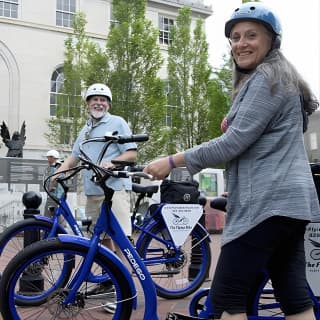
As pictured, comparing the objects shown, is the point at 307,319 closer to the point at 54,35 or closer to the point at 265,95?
the point at 265,95

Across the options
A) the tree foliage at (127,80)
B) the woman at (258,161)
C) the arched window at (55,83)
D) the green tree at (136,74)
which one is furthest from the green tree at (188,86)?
the woman at (258,161)

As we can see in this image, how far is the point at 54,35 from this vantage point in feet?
98.6

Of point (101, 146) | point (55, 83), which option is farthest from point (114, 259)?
point (55, 83)

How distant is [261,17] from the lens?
7.19ft

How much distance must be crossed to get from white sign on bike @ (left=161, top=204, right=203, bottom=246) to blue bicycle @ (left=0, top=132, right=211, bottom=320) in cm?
183

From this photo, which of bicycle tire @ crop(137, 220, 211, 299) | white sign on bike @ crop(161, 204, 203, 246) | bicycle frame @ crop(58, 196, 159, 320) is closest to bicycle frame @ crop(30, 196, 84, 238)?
bicycle tire @ crop(137, 220, 211, 299)

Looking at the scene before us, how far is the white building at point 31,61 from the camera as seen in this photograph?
28.6 m

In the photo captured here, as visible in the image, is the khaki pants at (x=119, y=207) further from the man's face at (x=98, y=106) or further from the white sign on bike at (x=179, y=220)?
the man's face at (x=98, y=106)

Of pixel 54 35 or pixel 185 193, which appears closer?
pixel 185 193

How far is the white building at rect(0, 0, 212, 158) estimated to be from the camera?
94.0 feet

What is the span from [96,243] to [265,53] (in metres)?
1.44

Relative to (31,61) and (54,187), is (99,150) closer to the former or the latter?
(54,187)

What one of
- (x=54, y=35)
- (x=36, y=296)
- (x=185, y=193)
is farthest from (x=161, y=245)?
(x=54, y=35)

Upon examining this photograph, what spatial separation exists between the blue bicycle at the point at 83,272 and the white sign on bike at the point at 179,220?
6.01 ft
